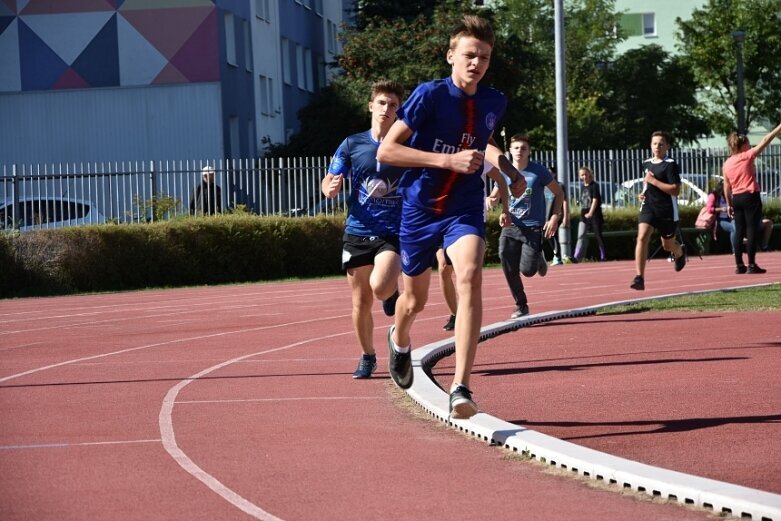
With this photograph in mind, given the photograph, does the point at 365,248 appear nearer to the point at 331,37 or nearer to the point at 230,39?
the point at 230,39

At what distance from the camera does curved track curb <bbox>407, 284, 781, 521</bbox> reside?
17.7 feet

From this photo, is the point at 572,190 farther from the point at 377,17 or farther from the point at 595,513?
the point at 595,513

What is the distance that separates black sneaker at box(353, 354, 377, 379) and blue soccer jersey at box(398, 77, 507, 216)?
250 cm

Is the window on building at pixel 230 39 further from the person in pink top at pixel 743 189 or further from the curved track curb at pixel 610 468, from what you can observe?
the curved track curb at pixel 610 468

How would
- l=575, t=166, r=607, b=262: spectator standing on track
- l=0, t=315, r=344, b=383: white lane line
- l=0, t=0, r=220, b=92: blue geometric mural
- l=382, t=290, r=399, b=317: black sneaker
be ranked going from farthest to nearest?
l=0, t=0, r=220, b=92: blue geometric mural
l=575, t=166, r=607, b=262: spectator standing on track
l=0, t=315, r=344, b=383: white lane line
l=382, t=290, r=399, b=317: black sneaker

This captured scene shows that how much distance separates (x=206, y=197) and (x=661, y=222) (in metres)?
13.2

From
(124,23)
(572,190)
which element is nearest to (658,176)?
(572,190)

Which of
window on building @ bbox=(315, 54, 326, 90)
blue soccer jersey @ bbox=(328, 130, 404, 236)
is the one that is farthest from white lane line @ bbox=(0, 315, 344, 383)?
window on building @ bbox=(315, 54, 326, 90)

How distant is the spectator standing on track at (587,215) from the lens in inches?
1184

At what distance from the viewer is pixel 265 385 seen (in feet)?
33.9

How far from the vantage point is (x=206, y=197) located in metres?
28.4

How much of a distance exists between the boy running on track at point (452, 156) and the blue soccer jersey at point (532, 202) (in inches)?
250

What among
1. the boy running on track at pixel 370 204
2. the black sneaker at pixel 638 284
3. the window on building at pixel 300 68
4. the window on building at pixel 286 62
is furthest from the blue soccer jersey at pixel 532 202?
the window on building at pixel 300 68

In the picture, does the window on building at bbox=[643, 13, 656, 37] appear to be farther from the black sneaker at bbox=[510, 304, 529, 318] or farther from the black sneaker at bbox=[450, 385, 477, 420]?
the black sneaker at bbox=[450, 385, 477, 420]
